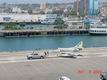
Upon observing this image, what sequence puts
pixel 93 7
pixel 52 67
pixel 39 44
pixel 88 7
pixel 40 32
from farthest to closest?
pixel 88 7 → pixel 93 7 → pixel 40 32 → pixel 39 44 → pixel 52 67


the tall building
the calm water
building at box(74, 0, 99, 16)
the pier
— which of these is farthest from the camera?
building at box(74, 0, 99, 16)

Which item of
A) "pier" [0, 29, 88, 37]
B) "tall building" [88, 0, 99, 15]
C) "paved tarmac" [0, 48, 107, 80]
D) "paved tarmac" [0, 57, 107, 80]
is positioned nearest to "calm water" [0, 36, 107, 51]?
"pier" [0, 29, 88, 37]

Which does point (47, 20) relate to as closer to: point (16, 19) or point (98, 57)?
point (16, 19)

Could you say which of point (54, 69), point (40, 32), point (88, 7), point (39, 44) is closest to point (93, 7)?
point (88, 7)

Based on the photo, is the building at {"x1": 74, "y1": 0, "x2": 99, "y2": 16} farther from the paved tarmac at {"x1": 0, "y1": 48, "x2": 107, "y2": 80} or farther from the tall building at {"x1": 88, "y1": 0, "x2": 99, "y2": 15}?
the paved tarmac at {"x1": 0, "y1": 48, "x2": 107, "y2": 80}

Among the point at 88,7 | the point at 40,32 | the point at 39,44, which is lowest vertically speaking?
the point at 40,32

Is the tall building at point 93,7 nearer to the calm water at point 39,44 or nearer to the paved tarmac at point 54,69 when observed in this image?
the calm water at point 39,44

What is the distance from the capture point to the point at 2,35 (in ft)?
162

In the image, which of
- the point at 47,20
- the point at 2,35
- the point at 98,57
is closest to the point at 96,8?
the point at 47,20

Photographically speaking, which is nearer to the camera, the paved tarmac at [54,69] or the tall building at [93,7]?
the paved tarmac at [54,69]

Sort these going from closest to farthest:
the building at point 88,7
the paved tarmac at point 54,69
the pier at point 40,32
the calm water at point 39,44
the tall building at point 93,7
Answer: the paved tarmac at point 54,69
the calm water at point 39,44
the pier at point 40,32
the tall building at point 93,7
the building at point 88,7

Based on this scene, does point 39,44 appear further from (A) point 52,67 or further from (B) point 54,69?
(B) point 54,69

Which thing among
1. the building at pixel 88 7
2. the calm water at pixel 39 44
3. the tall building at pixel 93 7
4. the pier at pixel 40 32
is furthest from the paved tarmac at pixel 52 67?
the building at pixel 88 7

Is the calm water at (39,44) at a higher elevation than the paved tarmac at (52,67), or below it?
below
